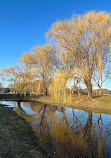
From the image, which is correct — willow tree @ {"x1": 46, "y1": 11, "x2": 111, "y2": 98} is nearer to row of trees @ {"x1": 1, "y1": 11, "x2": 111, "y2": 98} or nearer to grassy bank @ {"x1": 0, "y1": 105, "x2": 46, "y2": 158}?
row of trees @ {"x1": 1, "y1": 11, "x2": 111, "y2": 98}

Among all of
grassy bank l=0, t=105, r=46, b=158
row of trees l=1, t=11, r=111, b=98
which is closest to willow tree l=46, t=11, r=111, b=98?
row of trees l=1, t=11, r=111, b=98

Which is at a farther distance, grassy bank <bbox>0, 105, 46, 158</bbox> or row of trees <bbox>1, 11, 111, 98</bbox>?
row of trees <bbox>1, 11, 111, 98</bbox>

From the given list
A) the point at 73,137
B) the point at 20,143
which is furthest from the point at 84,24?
the point at 20,143

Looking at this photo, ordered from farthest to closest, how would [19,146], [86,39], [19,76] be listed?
[19,76] → [86,39] → [19,146]

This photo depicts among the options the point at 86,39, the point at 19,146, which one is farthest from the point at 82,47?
the point at 19,146

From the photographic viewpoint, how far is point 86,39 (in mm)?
15609

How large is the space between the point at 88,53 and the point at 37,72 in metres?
15.8

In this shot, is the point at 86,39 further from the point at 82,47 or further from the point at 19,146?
the point at 19,146

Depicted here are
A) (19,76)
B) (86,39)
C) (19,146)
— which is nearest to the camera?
(19,146)

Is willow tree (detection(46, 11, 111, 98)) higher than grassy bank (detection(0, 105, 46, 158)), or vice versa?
willow tree (detection(46, 11, 111, 98))

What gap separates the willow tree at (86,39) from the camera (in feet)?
49.1

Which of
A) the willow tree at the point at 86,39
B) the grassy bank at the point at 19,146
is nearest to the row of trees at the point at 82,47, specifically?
the willow tree at the point at 86,39

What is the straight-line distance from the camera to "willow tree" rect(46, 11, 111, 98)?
14953mm

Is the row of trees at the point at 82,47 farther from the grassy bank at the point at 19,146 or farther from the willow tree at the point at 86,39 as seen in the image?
the grassy bank at the point at 19,146
